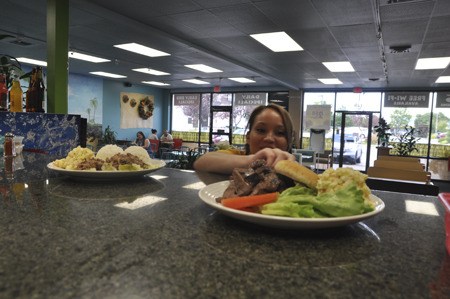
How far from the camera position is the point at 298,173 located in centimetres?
77

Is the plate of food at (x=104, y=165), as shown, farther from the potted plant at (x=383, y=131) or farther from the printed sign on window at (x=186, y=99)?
the printed sign on window at (x=186, y=99)

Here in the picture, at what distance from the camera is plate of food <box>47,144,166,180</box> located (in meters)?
1.13

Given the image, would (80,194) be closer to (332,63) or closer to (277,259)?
(277,259)

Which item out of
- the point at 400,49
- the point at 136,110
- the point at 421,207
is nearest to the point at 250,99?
the point at 136,110

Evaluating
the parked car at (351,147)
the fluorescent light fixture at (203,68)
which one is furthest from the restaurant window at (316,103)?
the fluorescent light fixture at (203,68)

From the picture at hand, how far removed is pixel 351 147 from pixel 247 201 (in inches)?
427

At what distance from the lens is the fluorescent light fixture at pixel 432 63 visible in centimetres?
604

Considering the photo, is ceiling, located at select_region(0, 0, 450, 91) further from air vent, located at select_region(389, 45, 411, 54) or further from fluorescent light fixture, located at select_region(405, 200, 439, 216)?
fluorescent light fixture, located at select_region(405, 200, 439, 216)

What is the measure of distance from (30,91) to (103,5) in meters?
2.31

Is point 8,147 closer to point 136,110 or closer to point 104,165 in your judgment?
point 104,165

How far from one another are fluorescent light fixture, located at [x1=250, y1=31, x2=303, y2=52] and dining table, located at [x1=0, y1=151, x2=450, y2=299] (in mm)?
4530

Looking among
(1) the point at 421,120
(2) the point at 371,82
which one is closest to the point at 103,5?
(2) the point at 371,82

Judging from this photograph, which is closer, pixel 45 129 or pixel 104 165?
pixel 104 165

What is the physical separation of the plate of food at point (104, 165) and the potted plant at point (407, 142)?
10.3 metres
